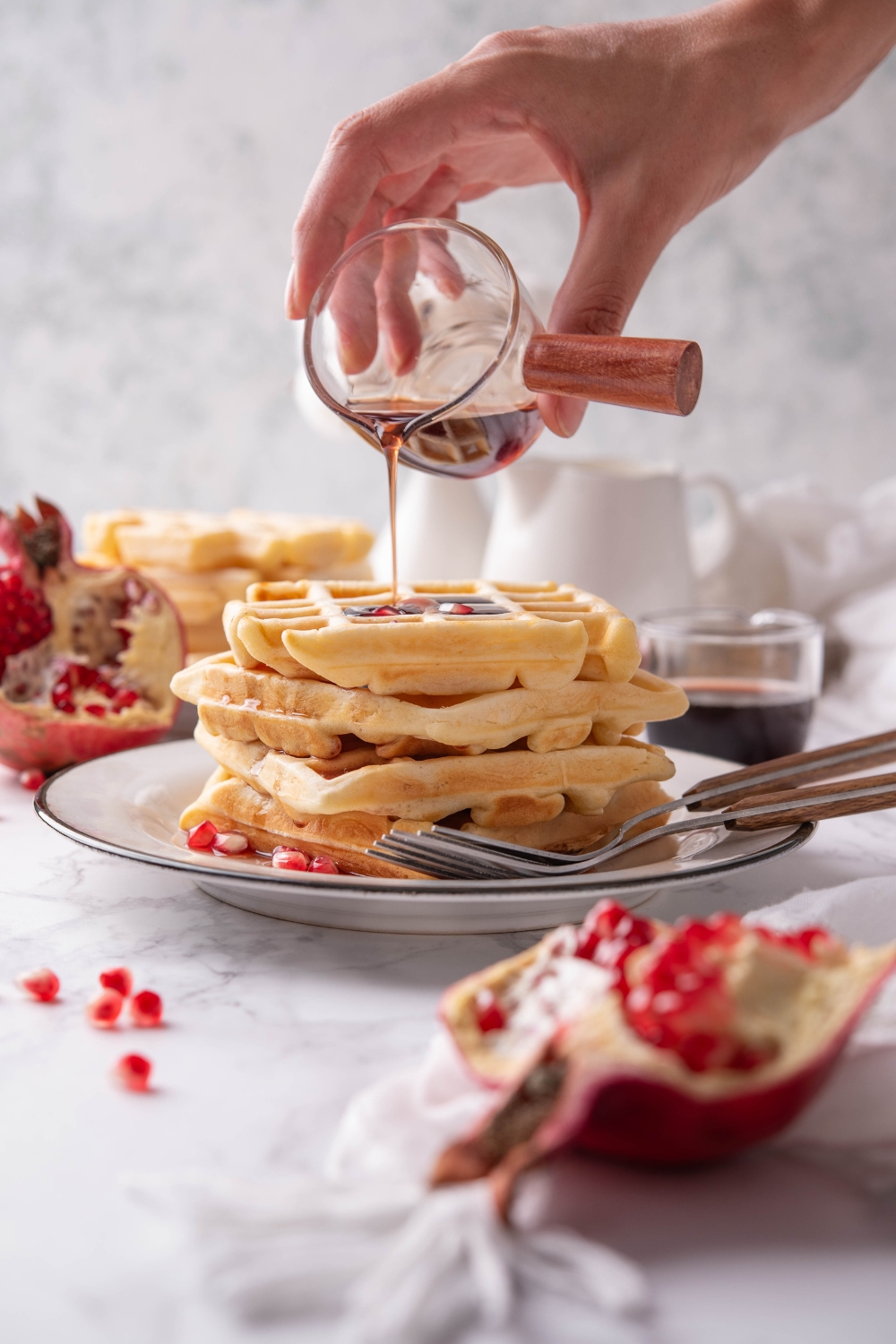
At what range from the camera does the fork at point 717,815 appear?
1.18m

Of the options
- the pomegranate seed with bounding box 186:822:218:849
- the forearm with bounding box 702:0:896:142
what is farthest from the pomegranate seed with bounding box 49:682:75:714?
the forearm with bounding box 702:0:896:142

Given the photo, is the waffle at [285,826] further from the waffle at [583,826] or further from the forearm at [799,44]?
the forearm at [799,44]

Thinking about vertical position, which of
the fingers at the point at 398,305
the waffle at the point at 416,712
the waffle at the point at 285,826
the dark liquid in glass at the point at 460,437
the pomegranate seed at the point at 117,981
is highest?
the fingers at the point at 398,305

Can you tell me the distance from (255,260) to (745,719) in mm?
3543

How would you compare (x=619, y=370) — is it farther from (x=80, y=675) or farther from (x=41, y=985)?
(x=80, y=675)

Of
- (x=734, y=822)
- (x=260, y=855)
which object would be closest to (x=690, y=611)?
(x=734, y=822)

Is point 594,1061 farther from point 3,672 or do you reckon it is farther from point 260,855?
point 3,672

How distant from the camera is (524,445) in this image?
1614mm

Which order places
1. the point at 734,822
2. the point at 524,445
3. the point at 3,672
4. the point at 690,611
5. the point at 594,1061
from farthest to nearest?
the point at 690,611
the point at 3,672
the point at 524,445
the point at 734,822
the point at 594,1061

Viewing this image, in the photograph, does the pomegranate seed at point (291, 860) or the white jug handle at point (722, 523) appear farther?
the white jug handle at point (722, 523)

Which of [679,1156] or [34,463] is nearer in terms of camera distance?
[679,1156]

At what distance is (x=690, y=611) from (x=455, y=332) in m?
0.73

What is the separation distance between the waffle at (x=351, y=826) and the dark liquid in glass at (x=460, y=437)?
1.52 feet

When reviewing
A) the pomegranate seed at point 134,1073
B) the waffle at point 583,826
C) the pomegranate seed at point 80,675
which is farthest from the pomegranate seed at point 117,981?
the pomegranate seed at point 80,675
